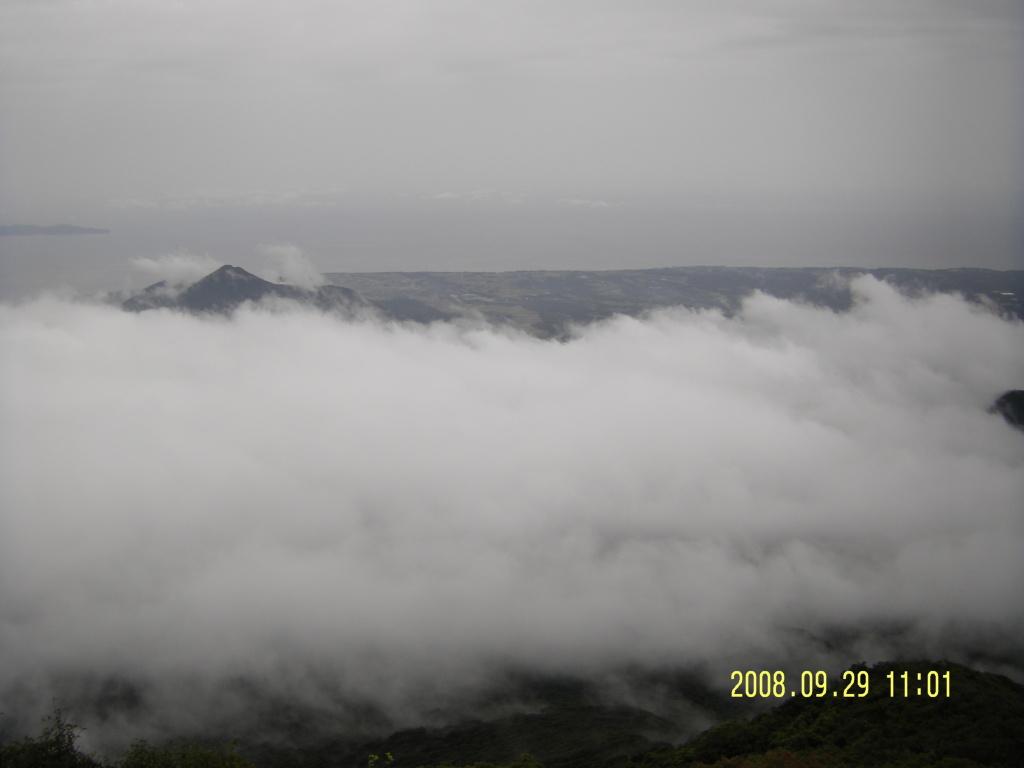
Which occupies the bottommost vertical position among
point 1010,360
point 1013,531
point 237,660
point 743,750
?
point 237,660

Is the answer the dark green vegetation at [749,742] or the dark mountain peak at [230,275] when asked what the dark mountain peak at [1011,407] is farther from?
the dark mountain peak at [230,275]

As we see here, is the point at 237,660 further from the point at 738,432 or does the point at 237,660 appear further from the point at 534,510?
the point at 738,432

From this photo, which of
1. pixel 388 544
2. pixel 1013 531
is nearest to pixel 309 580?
pixel 388 544

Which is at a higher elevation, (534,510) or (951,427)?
(951,427)

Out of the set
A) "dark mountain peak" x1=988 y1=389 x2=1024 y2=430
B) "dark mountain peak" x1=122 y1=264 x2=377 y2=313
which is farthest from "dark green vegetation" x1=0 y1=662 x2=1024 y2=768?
"dark mountain peak" x1=122 y1=264 x2=377 y2=313

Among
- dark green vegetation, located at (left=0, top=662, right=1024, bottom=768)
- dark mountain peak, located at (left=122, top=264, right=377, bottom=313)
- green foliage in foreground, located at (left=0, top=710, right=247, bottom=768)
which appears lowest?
dark green vegetation, located at (left=0, top=662, right=1024, bottom=768)
